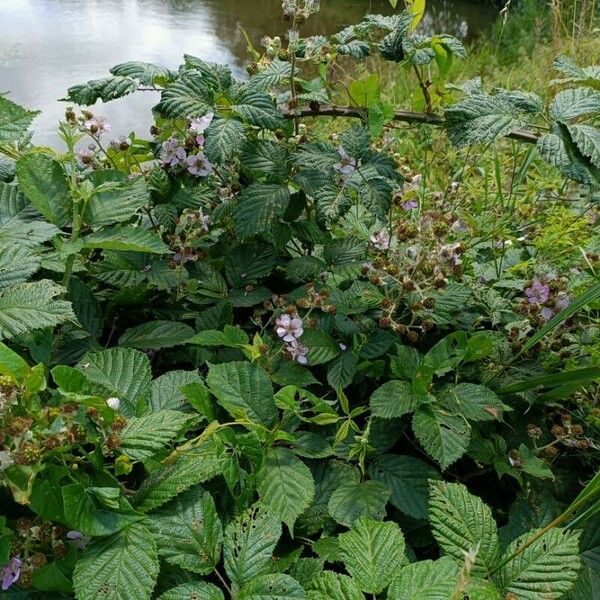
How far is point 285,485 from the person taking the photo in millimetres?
A: 929

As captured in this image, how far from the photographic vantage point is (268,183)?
1181 mm

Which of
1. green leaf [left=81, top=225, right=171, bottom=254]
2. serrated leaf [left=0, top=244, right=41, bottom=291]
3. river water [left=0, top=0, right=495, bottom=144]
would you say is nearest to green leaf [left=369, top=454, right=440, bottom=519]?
green leaf [left=81, top=225, right=171, bottom=254]

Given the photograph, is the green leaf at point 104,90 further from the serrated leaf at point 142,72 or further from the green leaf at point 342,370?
the green leaf at point 342,370

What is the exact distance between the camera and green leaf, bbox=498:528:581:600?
82 cm

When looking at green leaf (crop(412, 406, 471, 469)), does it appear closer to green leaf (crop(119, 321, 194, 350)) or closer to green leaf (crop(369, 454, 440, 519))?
green leaf (crop(369, 454, 440, 519))

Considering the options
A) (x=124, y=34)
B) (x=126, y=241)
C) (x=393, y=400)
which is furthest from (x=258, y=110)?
(x=124, y=34)

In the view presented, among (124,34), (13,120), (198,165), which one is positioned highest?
(13,120)

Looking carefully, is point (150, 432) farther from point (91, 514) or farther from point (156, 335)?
point (156, 335)

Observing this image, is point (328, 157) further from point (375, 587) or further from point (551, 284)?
point (375, 587)

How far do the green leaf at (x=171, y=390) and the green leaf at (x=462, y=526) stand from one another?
0.38 meters

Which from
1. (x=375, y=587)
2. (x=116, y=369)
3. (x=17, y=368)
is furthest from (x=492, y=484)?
Result: (x=17, y=368)

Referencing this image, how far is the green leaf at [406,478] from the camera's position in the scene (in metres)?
0.99

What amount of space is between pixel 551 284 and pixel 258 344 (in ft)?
1.70

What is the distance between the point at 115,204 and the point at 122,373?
0.28m
